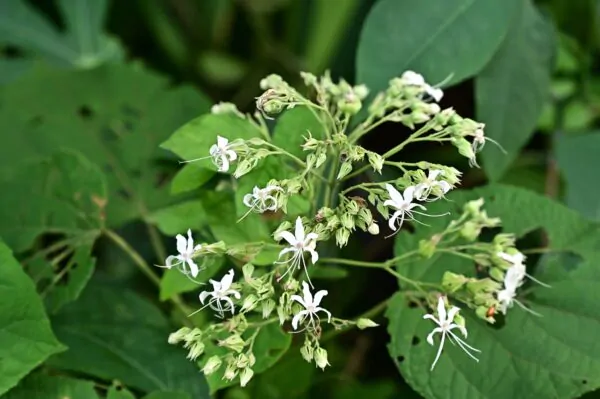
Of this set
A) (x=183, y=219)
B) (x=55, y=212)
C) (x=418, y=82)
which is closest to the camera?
(x=418, y=82)

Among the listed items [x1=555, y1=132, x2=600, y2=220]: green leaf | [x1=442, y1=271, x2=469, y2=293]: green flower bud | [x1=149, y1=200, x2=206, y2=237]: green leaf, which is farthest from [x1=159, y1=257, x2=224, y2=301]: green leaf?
[x1=555, y1=132, x2=600, y2=220]: green leaf

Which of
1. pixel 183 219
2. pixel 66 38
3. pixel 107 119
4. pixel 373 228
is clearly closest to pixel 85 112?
pixel 107 119

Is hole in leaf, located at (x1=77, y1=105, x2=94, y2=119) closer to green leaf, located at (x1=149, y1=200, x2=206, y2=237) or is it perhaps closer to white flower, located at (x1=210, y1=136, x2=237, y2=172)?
green leaf, located at (x1=149, y1=200, x2=206, y2=237)

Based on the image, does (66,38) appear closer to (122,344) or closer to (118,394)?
(122,344)

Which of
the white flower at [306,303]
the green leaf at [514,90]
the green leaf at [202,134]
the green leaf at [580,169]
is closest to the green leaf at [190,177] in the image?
the green leaf at [202,134]

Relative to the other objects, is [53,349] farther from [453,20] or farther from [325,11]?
[325,11]

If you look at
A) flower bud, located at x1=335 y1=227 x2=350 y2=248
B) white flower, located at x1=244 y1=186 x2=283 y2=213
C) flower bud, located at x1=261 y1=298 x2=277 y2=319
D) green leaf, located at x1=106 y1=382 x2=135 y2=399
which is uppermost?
white flower, located at x1=244 y1=186 x2=283 y2=213
